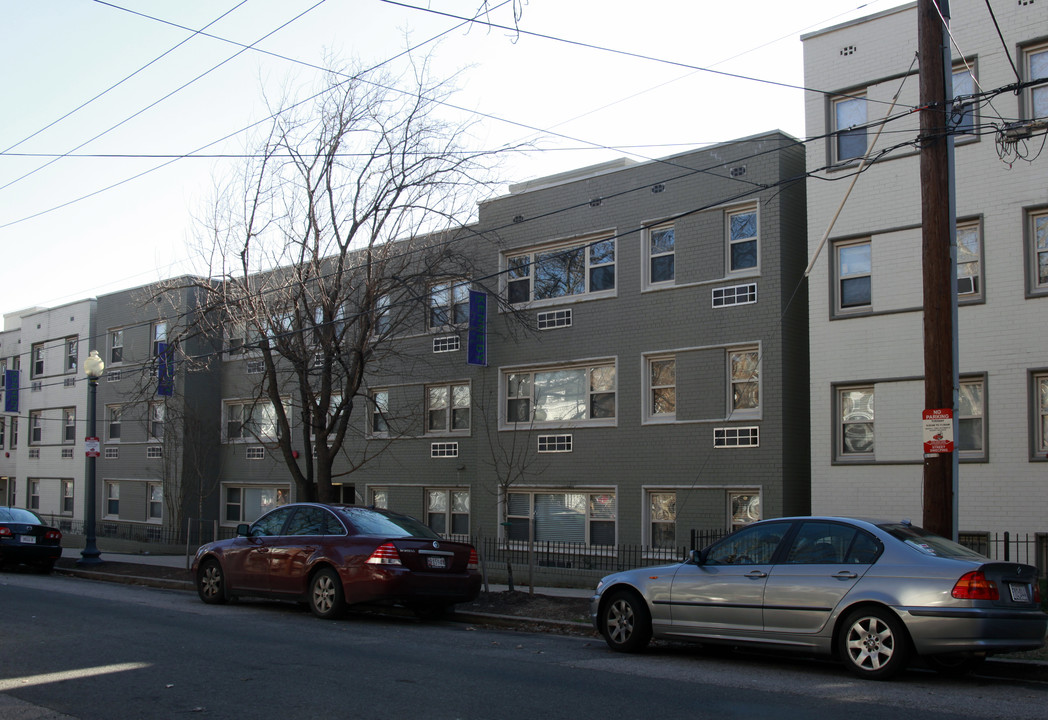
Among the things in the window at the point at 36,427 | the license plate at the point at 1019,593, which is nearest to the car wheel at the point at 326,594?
the license plate at the point at 1019,593

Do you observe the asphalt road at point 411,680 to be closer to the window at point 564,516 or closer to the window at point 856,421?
the window at point 856,421

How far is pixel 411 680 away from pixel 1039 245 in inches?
536

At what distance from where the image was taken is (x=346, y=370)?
19.6m

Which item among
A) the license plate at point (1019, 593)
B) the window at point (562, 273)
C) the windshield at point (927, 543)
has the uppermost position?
the window at point (562, 273)

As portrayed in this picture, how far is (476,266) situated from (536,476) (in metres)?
5.48

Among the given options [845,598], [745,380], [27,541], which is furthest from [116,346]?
[845,598]

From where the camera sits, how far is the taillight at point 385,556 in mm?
12555

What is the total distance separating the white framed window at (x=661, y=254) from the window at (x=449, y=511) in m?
7.65

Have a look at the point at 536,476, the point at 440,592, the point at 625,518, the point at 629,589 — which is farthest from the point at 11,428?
the point at 629,589

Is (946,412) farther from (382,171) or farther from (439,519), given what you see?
(439,519)

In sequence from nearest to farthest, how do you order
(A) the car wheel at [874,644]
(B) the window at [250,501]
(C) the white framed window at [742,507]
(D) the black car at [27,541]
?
(A) the car wheel at [874,644] → (C) the white framed window at [742,507] → (D) the black car at [27,541] → (B) the window at [250,501]

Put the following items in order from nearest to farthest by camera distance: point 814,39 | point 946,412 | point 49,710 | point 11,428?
point 49,710, point 946,412, point 814,39, point 11,428

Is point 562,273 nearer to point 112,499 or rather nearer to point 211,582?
point 211,582

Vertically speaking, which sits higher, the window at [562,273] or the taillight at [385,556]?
the window at [562,273]
